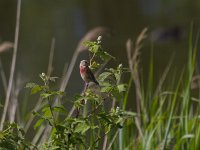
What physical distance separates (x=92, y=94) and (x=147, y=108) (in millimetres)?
1693

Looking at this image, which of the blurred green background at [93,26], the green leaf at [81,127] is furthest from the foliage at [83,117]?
the blurred green background at [93,26]

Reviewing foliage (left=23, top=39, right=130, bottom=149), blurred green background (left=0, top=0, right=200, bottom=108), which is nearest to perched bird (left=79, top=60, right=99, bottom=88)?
foliage (left=23, top=39, right=130, bottom=149)

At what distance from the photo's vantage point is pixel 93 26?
56.2ft

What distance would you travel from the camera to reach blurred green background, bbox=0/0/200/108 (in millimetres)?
13500

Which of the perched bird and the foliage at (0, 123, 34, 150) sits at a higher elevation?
the perched bird

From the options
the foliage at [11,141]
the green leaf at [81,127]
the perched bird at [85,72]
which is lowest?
the foliage at [11,141]

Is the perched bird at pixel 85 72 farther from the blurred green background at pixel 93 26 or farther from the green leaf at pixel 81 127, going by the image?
the blurred green background at pixel 93 26

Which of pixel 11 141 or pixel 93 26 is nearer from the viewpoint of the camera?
pixel 11 141

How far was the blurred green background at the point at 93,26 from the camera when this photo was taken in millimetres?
13500

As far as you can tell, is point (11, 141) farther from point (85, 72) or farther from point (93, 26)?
point (93, 26)

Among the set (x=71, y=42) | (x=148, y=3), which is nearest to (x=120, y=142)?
(x=71, y=42)

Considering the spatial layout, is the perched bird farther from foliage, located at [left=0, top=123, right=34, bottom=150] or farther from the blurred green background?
the blurred green background

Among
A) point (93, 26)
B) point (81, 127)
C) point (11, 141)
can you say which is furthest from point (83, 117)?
point (93, 26)

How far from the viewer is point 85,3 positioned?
21000 millimetres
